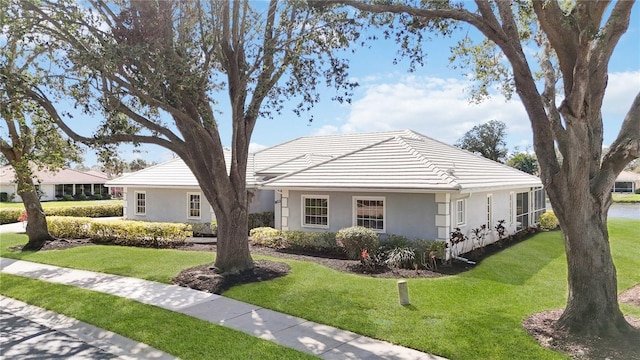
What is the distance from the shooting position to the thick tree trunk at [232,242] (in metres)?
12.7

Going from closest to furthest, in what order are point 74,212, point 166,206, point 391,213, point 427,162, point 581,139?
point 581,139
point 391,213
point 427,162
point 166,206
point 74,212

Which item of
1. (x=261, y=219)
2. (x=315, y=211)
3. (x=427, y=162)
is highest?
(x=427, y=162)

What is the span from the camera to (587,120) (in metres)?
7.91

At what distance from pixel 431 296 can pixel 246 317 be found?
4303mm

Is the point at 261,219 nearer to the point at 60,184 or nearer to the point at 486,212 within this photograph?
the point at 486,212

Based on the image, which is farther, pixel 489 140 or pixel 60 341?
pixel 489 140

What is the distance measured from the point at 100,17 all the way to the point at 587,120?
1162 cm

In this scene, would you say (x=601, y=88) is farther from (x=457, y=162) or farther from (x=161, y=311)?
(x=457, y=162)

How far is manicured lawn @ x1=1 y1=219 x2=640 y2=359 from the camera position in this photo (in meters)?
7.65

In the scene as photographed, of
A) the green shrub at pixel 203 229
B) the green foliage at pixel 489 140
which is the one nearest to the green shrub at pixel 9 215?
the green shrub at pixel 203 229

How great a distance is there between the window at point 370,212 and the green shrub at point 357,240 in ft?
3.53

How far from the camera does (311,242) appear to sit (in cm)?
1670

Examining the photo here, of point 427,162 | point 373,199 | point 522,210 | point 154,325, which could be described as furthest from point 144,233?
point 522,210

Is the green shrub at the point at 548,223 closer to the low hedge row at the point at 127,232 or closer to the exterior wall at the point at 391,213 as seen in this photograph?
the exterior wall at the point at 391,213
